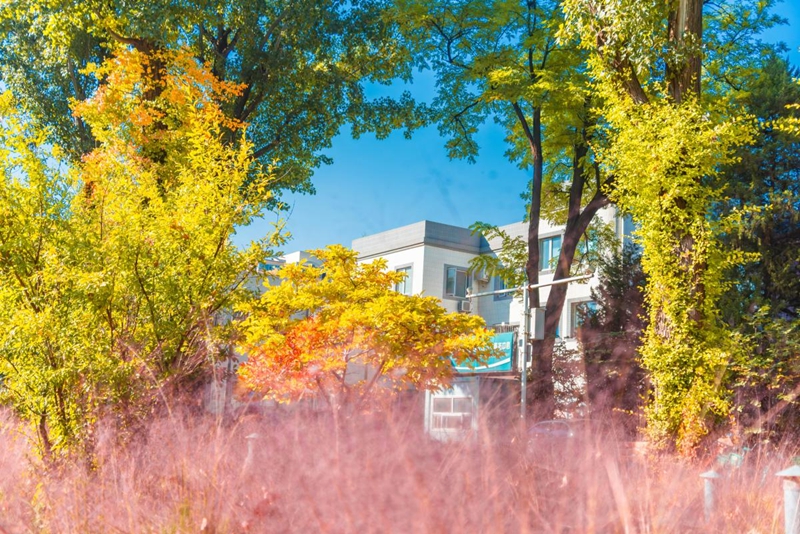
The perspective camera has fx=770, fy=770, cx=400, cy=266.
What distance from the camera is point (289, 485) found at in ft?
14.8

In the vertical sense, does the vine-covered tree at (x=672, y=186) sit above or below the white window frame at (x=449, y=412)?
above

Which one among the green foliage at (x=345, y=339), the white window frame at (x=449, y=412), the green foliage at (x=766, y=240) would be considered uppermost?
the green foliage at (x=766, y=240)

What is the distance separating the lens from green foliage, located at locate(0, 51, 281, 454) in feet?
22.2

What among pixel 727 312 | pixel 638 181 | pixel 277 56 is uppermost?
pixel 277 56

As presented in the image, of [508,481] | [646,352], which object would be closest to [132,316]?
[508,481]

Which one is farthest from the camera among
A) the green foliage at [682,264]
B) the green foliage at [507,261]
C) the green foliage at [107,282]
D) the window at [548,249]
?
the window at [548,249]

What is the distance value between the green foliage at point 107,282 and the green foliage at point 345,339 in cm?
453

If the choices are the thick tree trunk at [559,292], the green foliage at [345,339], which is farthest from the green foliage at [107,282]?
the thick tree trunk at [559,292]

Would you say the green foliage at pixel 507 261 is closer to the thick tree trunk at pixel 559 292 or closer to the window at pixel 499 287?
the thick tree trunk at pixel 559 292

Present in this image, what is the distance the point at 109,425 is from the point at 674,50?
9803mm

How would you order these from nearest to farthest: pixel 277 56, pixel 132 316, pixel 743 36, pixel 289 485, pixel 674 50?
pixel 289 485, pixel 132 316, pixel 674 50, pixel 277 56, pixel 743 36

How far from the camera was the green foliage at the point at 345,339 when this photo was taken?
1302 centimetres

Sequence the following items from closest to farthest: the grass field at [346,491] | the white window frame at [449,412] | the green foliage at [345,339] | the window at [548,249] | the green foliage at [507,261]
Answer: the grass field at [346,491]
the green foliage at [345,339]
the green foliage at [507,261]
the white window frame at [449,412]
the window at [548,249]

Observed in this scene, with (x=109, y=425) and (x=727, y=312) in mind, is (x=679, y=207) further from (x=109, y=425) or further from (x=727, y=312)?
(x=109, y=425)
